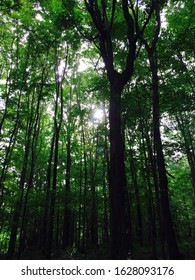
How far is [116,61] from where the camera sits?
10.1 metres

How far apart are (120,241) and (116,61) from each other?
28.4 ft

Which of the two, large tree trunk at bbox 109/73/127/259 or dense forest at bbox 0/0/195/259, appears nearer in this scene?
large tree trunk at bbox 109/73/127/259

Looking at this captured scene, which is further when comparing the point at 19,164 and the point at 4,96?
the point at 19,164

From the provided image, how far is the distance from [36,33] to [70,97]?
17.5 ft

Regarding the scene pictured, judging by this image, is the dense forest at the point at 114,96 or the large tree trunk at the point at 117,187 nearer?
the large tree trunk at the point at 117,187

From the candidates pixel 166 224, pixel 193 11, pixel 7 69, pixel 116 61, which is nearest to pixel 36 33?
pixel 7 69

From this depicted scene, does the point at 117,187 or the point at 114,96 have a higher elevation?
the point at 114,96

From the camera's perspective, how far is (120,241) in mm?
3695

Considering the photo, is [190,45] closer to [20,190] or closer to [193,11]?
[193,11]

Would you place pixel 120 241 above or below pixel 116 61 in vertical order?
below
